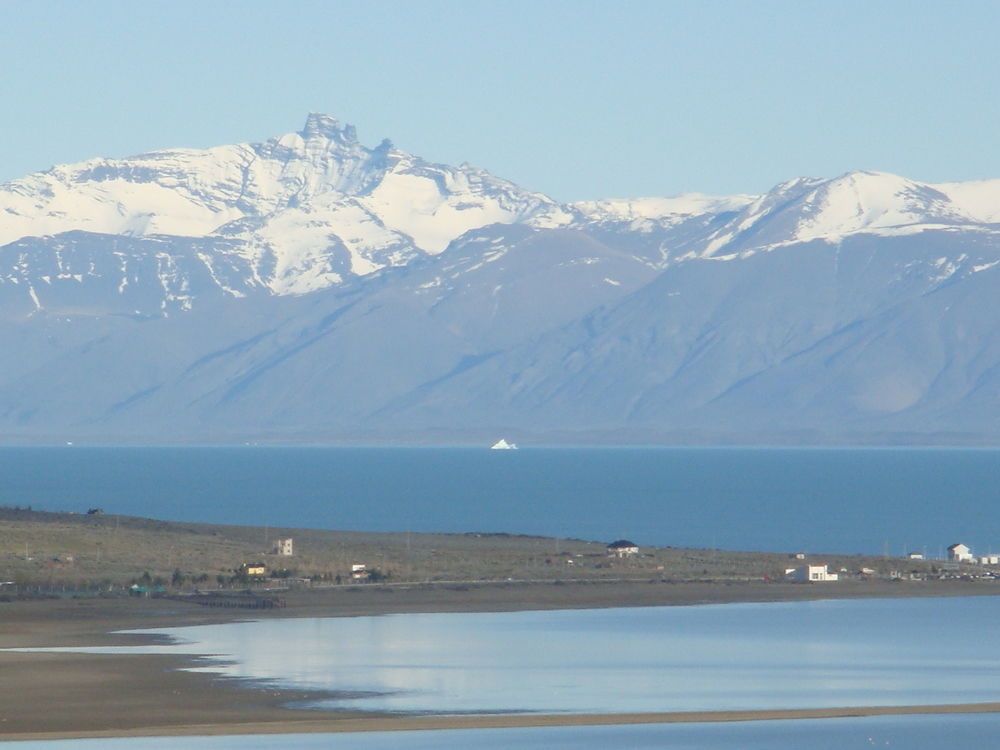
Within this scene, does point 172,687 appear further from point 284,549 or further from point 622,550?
point 622,550

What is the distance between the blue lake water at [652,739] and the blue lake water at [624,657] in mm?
2995

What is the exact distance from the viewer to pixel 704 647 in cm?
6806

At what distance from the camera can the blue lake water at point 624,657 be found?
55.9m

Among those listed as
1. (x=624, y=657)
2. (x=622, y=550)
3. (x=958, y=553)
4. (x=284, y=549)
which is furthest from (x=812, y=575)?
(x=624, y=657)

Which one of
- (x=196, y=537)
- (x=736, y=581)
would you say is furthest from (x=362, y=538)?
(x=736, y=581)

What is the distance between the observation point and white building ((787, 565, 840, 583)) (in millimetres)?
96188

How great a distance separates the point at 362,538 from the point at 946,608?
4344 cm

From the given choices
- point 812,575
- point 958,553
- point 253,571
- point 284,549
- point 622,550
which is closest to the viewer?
point 253,571

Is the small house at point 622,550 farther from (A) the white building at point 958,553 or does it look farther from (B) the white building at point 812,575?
(A) the white building at point 958,553

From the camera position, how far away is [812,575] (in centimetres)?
9631

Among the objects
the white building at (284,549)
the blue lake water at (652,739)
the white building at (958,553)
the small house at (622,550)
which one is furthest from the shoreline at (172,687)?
the white building at (958,553)

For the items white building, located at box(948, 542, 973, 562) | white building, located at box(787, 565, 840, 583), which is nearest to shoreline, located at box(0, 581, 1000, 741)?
white building, located at box(787, 565, 840, 583)

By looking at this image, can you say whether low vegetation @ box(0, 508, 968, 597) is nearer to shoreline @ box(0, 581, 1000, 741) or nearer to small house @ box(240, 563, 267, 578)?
small house @ box(240, 563, 267, 578)

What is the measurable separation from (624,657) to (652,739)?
1575cm
